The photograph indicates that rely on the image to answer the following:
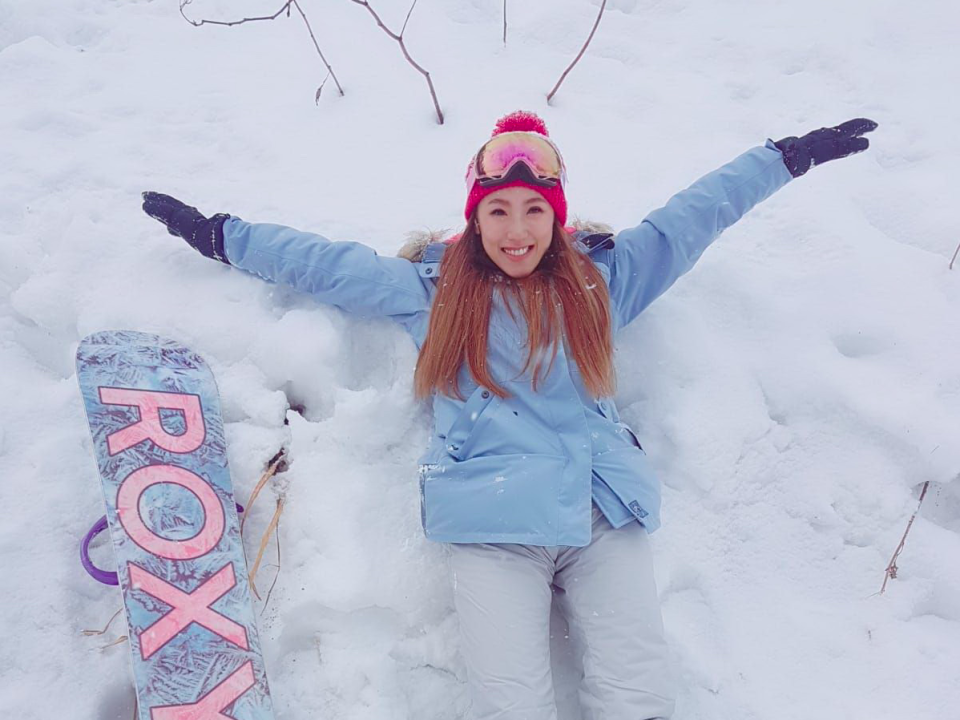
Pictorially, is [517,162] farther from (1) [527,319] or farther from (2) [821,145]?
(2) [821,145]

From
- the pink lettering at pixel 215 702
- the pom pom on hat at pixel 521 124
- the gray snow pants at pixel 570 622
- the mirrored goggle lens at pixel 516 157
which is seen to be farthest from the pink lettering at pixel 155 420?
the pom pom on hat at pixel 521 124

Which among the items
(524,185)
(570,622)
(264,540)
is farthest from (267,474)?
(524,185)

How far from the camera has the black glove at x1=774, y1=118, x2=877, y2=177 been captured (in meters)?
2.30

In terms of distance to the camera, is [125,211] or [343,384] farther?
[125,211]

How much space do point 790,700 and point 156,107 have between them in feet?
10.2

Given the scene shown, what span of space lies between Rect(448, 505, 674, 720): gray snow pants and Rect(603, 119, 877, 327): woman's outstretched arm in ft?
2.48

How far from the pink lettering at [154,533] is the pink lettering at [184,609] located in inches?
2.8

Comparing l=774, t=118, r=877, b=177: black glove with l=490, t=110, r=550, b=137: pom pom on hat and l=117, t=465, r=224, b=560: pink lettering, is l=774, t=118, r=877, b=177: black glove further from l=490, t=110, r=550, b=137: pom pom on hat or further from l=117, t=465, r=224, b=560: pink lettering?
l=117, t=465, r=224, b=560: pink lettering

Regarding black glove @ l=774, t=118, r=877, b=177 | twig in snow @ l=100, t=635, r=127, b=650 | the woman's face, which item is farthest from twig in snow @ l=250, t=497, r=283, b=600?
black glove @ l=774, t=118, r=877, b=177

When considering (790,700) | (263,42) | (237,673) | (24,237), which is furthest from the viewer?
(263,42)

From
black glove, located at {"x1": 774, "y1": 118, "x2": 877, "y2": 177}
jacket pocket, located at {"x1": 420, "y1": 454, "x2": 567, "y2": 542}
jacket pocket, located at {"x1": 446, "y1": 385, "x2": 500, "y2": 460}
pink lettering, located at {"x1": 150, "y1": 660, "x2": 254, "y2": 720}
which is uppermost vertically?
black glove, located at {"x1": 774, "y1": 118, "x2": 877, "y2": 177}

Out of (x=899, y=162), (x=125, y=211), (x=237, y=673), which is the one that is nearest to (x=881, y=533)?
(x=899, y=162)

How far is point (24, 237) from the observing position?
239cm

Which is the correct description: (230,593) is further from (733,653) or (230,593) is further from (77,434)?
(733,653)
